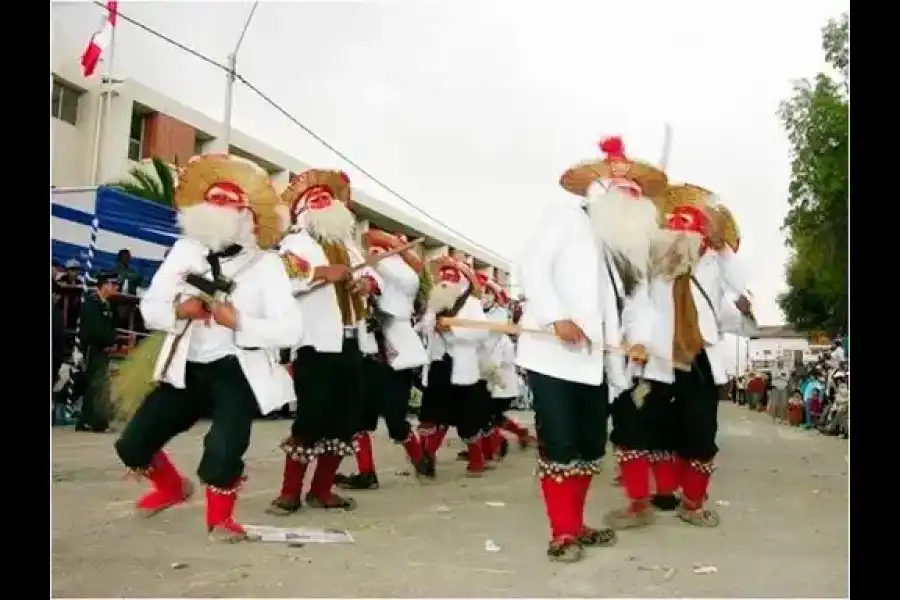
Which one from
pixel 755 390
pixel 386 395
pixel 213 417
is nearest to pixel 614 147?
pixel 213 417

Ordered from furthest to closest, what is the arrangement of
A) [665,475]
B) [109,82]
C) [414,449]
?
[109,82] → [414,449] → [665,475]

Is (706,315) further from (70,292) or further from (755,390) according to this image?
(755,390)

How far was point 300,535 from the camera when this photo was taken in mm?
3311

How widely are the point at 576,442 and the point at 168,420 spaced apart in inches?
56.6

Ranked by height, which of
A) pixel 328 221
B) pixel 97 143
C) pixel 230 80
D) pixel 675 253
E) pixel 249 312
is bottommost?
pixel 249 312

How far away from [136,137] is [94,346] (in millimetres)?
2391

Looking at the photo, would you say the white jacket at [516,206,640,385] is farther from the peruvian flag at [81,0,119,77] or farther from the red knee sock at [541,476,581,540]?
the peruvian flag at [81,0,119,77]

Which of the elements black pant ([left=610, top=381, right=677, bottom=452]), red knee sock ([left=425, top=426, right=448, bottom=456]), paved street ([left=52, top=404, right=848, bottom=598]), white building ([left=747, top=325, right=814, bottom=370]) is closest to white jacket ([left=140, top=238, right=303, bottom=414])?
paved street ([left=52, top=404, right=848, bottom=598])

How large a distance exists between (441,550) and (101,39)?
2761mm

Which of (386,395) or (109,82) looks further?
(109,82)

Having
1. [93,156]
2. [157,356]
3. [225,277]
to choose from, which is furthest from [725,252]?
[93,156]

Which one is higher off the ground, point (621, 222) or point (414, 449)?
point (621, 222)

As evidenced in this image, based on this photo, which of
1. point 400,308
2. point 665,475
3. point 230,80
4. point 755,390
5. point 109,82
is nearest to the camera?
point 665,475

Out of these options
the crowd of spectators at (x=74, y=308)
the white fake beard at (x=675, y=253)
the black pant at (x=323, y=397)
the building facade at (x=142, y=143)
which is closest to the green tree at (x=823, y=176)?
the white fake beard at (x=675, y=253)
